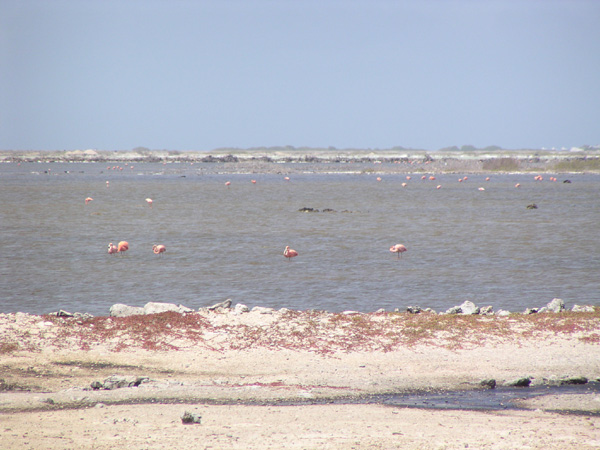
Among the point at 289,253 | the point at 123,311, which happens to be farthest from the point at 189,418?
the point at 289,253

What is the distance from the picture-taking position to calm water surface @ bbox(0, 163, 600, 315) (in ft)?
61.7

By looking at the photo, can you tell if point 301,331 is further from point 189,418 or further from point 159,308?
point 189,418

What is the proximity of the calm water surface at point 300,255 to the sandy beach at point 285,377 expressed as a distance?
3427mm

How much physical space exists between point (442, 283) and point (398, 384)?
979cm

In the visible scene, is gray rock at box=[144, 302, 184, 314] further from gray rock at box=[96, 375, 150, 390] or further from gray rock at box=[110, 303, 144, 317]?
gray rock at box=[96, 375, 150, 390]

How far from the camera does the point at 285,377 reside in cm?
1169

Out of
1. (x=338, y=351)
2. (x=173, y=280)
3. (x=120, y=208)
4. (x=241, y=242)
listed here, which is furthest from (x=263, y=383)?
(x=120, y=208)

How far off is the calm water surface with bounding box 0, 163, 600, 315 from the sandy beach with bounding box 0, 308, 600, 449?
3427mm

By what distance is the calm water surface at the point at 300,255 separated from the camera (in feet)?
61.7

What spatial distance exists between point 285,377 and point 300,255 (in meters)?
15.0

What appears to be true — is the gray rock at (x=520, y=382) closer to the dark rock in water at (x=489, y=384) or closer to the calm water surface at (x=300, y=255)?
the dark rock in water at (x=489, y=384)

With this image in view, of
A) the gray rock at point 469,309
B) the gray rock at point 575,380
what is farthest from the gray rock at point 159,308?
the gray rock at point 575,380

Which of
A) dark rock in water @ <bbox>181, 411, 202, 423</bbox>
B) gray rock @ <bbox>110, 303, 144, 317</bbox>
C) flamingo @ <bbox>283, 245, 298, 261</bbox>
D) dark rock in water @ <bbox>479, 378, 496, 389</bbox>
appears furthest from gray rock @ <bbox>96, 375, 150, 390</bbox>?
flamingo @ <bbox>283, 245, 298, 261</bbox>

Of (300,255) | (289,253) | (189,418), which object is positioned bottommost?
(300,255)
